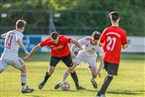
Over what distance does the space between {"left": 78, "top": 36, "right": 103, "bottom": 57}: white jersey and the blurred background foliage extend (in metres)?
30.8

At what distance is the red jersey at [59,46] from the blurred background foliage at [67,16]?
31.7 m

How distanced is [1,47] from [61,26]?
920 cm

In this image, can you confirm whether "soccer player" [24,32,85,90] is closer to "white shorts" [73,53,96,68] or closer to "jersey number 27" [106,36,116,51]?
"white shorts" [73,53,96,68]

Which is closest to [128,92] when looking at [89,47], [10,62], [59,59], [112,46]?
[89,47]

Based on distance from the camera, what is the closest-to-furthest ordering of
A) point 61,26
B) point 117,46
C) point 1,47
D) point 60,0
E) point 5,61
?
point 117,46
point 5,61
point 1,47
point 61,26
point 60,0

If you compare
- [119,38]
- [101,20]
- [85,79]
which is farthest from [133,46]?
[119,38]

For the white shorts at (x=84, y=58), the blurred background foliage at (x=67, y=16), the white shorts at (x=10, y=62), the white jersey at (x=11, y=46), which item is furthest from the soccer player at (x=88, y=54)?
the blurred background foliage at (x=67, y=16)

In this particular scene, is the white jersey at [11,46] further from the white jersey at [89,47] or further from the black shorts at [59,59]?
the white jersey at [89,47]

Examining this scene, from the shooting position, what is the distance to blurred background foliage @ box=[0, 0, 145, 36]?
166ft

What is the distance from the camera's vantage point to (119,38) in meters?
13.4

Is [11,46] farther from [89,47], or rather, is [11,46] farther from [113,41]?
[89,47]

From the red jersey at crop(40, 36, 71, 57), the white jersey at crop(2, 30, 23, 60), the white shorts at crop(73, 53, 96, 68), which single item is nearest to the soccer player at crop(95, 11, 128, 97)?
the white jersey at crop(2, 30, 23, 60)

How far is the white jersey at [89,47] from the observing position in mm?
17484

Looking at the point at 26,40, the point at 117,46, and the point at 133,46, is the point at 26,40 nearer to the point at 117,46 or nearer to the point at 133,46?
the point at 133,46
